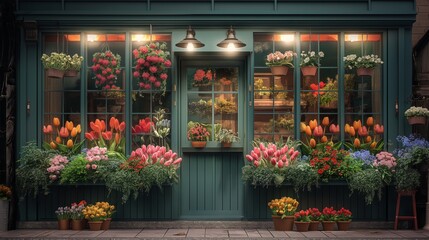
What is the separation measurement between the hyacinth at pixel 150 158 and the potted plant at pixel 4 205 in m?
2.33

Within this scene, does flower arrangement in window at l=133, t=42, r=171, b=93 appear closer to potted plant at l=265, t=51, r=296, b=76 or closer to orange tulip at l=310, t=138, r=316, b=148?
potted plant at l=265, t=51, r=296, b=76

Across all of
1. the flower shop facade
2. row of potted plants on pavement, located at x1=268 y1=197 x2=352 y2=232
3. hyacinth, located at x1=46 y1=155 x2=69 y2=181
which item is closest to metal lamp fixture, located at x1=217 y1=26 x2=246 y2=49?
the flower shop facade

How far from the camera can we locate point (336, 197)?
13383 millimetres

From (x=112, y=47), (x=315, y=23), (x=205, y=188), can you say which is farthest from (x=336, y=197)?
(x=112, y=47)

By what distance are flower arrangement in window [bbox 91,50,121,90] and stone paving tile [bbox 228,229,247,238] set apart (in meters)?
3.77

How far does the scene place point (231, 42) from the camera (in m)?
12.9

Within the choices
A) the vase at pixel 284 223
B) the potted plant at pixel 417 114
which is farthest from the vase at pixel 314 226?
the potted plant at pixel 417 114

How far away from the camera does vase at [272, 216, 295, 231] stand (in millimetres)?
12688

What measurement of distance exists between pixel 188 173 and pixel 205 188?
47 centimetres

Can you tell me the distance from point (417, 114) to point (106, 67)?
621 centimetres

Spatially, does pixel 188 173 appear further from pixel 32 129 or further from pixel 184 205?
pixel 32 129

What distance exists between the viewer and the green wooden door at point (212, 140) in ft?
44.9

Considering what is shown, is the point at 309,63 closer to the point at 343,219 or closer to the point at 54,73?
the point at 343,219

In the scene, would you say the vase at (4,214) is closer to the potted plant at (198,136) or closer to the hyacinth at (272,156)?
the potted plant at (198,136)
